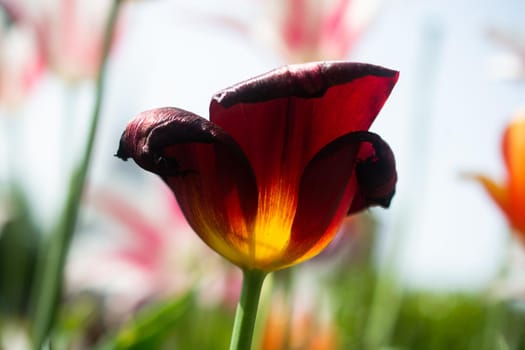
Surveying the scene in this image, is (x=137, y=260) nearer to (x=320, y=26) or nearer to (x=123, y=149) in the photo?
(x=320, y=26)

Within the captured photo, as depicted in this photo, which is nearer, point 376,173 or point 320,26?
point 376,173

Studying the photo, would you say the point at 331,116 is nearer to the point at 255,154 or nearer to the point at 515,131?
the point at 255,154

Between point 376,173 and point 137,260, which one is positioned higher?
point 376,173

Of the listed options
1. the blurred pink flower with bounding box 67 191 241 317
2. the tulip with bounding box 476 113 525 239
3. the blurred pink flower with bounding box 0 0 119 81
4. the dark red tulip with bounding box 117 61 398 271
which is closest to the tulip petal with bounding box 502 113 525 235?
the tulip with bounding box 476 113 525 239

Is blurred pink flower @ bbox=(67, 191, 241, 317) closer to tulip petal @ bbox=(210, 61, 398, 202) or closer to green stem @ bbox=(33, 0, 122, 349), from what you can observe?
green stem @ bbox=(33, 0, 122, 349)

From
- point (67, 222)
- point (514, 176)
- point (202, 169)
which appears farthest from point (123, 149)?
point (514, 176)

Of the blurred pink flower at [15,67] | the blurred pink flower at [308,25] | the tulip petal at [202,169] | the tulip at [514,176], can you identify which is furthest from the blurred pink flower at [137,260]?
the tulip petal at [202,169]

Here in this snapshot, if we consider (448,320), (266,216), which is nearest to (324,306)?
(266,216)
